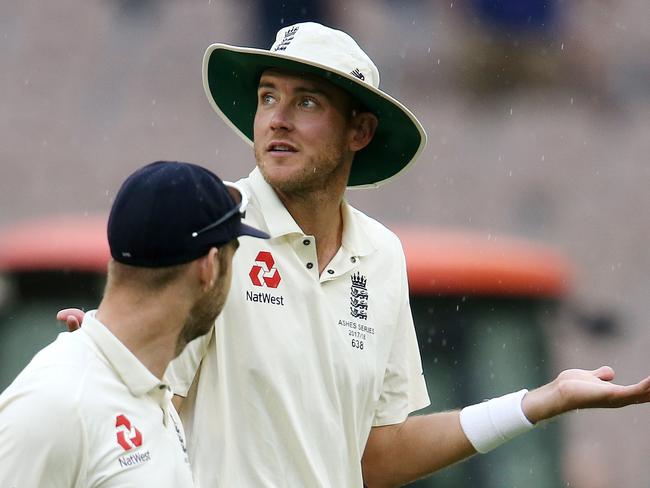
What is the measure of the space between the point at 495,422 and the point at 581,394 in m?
0.38

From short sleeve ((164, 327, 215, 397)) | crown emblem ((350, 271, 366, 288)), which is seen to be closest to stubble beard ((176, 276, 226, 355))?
short sleeve ((164, 327, 215, 397))

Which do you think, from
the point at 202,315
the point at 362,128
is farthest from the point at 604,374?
the point at 202,315

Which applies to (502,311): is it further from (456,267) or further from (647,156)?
(647,156)

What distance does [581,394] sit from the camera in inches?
199

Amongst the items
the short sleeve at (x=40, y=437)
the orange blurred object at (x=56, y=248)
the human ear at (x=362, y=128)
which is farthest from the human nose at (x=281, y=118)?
the orange blurred object at (x=56, y=248)

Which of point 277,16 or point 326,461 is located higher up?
point 277,16

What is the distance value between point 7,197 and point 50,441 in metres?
8.94

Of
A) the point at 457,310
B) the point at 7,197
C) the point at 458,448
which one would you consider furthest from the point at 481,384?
the point at 7,197

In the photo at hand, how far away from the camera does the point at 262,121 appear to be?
529 cm

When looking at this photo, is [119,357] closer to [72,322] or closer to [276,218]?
[72,322]

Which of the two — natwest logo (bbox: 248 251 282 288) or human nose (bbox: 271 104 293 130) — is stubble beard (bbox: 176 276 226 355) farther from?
human nose (bbox: 271 104 293 130)

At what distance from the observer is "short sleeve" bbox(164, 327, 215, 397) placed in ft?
15.8

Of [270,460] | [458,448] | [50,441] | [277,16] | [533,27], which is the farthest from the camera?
[533,27]

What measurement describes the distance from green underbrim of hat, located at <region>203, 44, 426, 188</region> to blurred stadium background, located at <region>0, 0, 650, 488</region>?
4424 mm
